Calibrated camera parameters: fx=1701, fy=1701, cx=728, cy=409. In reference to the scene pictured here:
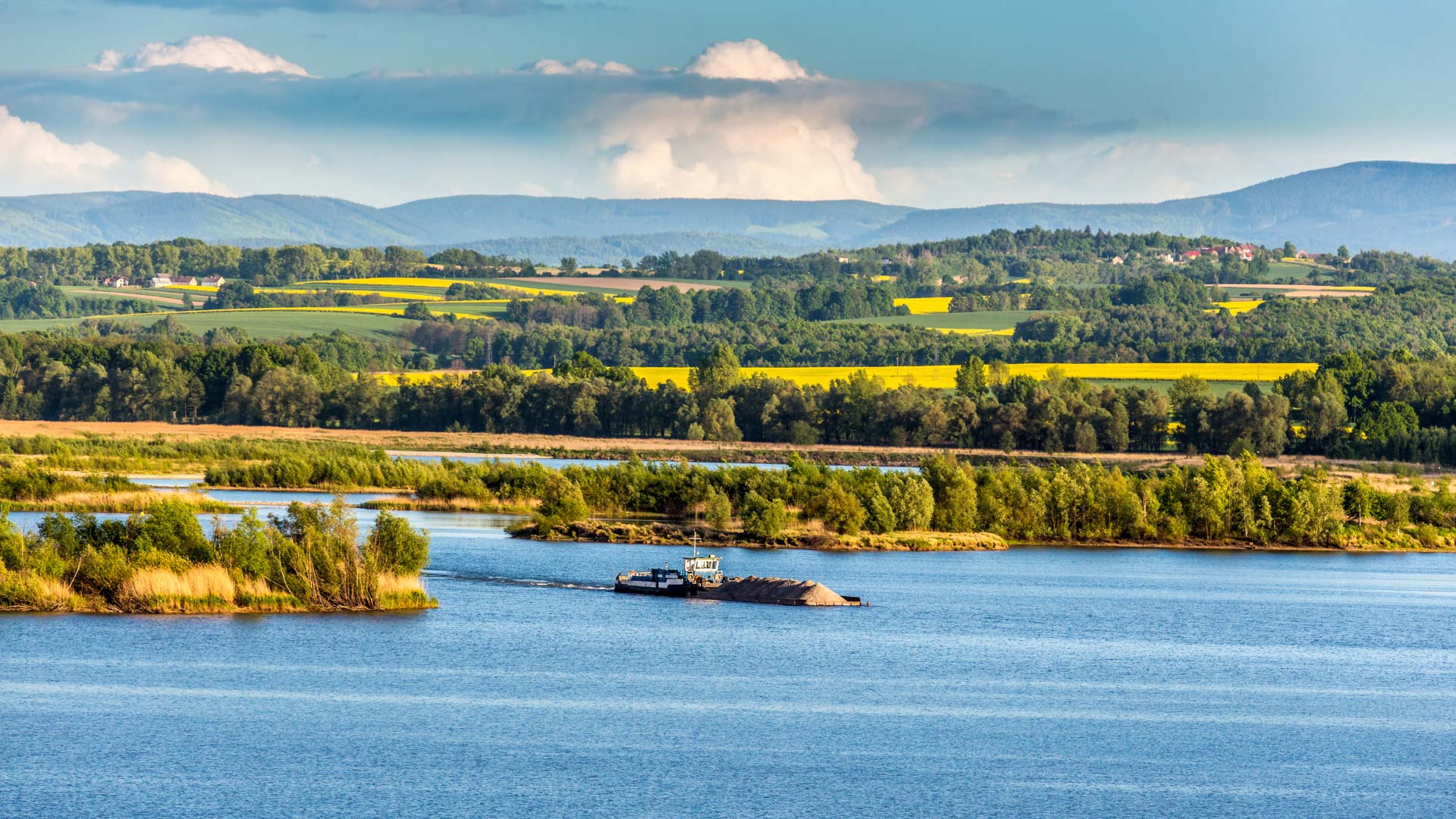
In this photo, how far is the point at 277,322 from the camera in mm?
184375

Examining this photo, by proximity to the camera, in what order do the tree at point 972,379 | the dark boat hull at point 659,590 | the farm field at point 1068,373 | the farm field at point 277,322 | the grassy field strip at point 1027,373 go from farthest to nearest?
the farm field at point 277,322 → the grassy field strip at point 1027,373 → the farm field at point 1068,373 → the tree at point 972,379 → the dark boat hull at point 659,590

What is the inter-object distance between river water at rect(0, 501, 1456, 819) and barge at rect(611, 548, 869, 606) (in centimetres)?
93

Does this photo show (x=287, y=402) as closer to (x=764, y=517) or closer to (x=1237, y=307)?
(x=764, y=517)

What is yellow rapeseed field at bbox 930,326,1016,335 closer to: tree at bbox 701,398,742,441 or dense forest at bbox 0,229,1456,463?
dense forest at bbox 0,229,1456,463

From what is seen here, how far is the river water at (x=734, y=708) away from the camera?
31.0m

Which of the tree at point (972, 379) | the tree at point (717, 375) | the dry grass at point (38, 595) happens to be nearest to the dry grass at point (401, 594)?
the dry grass at point (38, 595)

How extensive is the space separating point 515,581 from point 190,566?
12.8 m

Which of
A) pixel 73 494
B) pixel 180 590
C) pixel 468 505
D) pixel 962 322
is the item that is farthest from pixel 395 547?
pixel 962 322

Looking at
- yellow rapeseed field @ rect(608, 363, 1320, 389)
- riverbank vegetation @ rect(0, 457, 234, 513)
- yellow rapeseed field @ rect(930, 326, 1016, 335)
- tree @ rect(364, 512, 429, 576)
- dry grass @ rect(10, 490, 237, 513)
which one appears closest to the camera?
tree @ rect(364, 512, 429, 576)

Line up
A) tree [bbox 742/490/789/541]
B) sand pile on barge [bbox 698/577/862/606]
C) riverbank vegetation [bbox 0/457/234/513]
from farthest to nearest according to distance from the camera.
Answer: tree [bbox 742/490/789/541]
riverbank vegetation [bbox 0/457/234/513]
sand pile on barge [bbox 698/577/862/606]

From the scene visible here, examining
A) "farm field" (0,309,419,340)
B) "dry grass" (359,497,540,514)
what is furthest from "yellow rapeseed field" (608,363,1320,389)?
"dry grass" (359,497,540,514)

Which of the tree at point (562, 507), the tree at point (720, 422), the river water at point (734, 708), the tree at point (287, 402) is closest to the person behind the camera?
the river water at point (734, 708)

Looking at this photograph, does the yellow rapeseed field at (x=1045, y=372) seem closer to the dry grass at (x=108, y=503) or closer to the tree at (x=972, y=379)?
the tree at (x=972, y=379)

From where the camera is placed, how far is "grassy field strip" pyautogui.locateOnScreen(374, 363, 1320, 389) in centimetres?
13912
